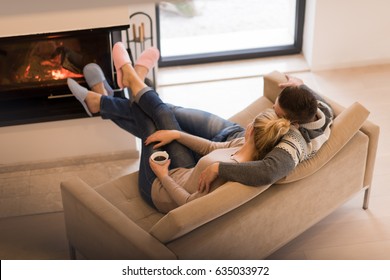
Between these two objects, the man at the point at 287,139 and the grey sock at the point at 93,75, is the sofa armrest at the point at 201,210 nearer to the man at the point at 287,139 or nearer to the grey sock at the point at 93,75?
the man at the point at 287,139

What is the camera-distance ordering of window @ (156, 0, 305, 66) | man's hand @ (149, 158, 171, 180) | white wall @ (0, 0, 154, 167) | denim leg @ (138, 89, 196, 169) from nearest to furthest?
man's hand @ (149, 158, 171, 180), denim leg @ (138, 89, 196, 169), white wall @ (0, 0, 154, 167), window @ (156, 0, 305, 66)

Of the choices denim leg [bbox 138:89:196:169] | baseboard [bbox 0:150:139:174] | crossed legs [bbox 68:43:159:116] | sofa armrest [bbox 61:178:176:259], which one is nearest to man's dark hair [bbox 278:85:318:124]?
denim leg [bbox 138:89:196:169]

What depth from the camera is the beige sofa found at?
6.90ft

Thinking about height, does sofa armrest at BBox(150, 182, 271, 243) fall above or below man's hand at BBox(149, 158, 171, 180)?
above

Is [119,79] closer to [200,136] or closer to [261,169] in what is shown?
[200,136]

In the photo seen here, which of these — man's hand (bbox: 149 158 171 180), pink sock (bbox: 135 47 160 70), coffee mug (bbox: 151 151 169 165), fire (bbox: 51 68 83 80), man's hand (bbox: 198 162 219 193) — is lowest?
man's hand (bbox: 149 158 171 180)

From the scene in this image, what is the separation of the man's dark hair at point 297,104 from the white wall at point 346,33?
1.92 metres

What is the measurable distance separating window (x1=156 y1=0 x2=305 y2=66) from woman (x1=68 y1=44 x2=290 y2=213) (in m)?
1.29

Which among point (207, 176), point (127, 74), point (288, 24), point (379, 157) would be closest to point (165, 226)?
point (207, 176)

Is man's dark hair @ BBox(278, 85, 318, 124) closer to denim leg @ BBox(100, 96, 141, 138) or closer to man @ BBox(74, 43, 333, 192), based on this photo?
man @ BBox(74, 43, 333, 192)

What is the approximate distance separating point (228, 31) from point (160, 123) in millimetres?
1898

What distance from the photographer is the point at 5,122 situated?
3203 millimetres

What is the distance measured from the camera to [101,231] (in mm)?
2285

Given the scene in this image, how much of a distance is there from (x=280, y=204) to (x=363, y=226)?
2.48 ft
